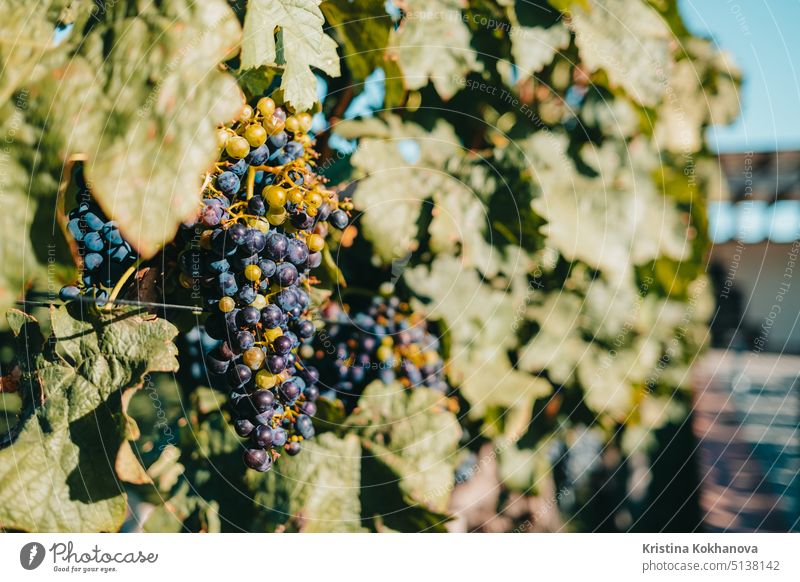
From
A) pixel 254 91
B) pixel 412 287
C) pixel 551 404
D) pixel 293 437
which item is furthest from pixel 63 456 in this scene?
pixel 551 404

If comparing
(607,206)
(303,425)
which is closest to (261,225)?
(303,425)

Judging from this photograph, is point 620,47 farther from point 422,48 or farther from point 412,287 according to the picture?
point 412,287

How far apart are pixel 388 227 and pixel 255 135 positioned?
458 mm

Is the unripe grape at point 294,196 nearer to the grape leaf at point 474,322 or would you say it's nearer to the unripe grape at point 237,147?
the unripe grape at point 237,147

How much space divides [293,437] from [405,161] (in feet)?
1.96

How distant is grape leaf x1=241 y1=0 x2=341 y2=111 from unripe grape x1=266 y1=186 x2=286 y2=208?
107mm

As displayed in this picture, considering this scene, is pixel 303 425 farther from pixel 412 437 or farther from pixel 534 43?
pixel 534 43

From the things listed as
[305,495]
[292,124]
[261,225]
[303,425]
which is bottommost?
[305,495]

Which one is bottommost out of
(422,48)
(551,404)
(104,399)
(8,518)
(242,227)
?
(551,404)

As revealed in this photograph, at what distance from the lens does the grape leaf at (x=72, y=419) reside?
0.89 meters

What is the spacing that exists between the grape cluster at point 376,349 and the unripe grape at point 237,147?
20.4 inches

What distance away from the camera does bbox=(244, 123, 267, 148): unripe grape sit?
0.81 metres

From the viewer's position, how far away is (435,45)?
1.19 meters

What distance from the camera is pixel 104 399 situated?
35.9 inches
